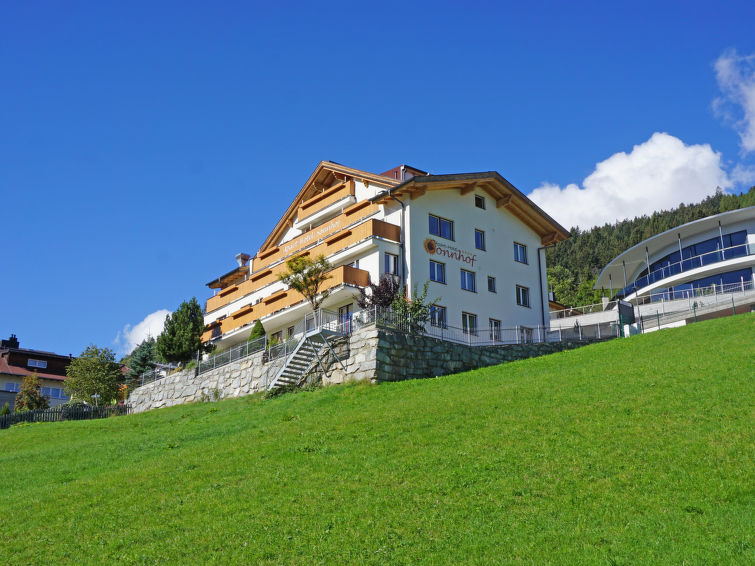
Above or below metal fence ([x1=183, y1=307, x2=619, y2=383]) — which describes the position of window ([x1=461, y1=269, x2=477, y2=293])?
above

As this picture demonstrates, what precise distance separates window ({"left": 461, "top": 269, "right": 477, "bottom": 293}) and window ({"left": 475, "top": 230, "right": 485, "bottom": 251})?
1.96 m

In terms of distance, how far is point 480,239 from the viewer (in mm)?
42031

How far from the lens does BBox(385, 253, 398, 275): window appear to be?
37.7 metres

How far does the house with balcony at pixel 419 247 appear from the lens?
3781 centimetres

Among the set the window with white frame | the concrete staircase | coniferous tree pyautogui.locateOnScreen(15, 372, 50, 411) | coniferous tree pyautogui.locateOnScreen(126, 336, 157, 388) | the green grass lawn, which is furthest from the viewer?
coniferous tree pyautogui.locateOnScreen(126, 336, 157, 388)

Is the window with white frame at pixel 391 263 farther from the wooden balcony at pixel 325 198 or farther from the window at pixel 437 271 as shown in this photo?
the wooden balcony at pixel 325 198

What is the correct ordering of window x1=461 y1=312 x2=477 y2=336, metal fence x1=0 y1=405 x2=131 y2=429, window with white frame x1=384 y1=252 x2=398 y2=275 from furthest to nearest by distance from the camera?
metal fence x1=0 y1=405 x2=131 y2=429 → window x1=461 y1=312 x2=477 y2=336 → window with white frame x1=384 y1=252 x2=398 y2=275

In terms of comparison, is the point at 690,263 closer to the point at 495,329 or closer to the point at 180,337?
the point at 495,329

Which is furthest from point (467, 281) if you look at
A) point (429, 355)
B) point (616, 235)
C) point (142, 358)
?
point (616, 235)

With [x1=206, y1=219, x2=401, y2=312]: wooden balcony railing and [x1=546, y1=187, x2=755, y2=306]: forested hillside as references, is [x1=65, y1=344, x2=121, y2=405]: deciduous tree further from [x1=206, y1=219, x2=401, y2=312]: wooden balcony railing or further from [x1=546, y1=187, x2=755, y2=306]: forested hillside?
[x1=546, y1=187, x2=755, y2=306]: forested hillside

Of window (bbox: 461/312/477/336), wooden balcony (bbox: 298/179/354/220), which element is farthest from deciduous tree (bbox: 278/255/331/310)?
wooden balcony (bbox: 298/179/354/220)

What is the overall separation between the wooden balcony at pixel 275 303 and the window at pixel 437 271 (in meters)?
3.37

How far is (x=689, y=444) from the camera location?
15180 millimetres

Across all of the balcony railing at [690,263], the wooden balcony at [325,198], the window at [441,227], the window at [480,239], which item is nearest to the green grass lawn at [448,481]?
the window at [441,227]
